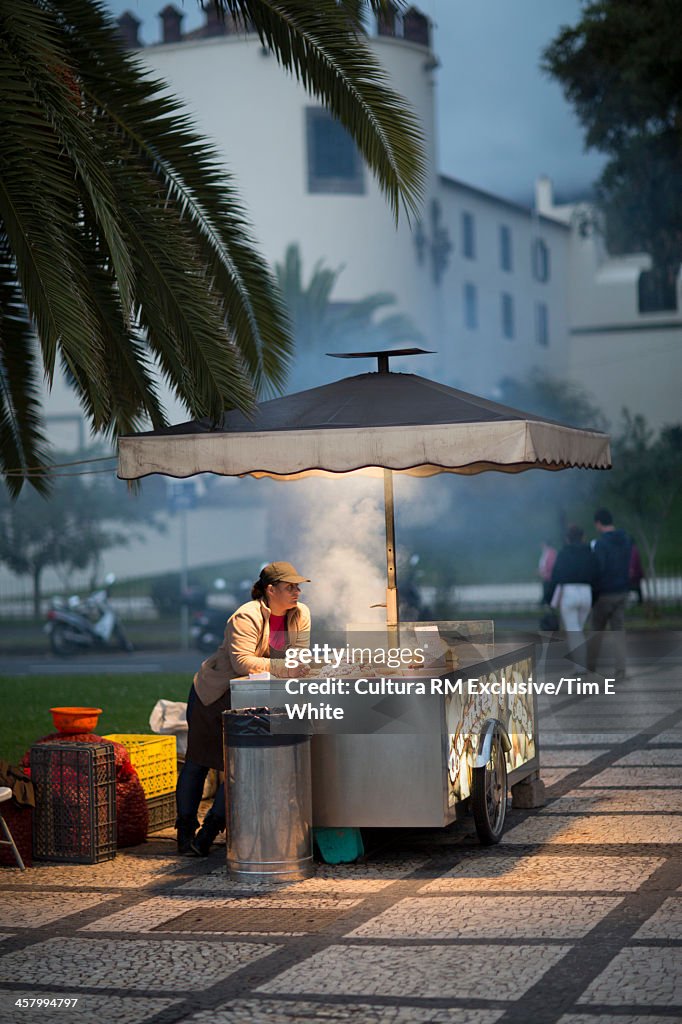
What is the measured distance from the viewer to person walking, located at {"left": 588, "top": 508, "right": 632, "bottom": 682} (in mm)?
15711

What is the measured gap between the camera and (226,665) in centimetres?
801

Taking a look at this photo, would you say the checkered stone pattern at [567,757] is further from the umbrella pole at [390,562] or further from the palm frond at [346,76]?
the palm frond at [346,76]

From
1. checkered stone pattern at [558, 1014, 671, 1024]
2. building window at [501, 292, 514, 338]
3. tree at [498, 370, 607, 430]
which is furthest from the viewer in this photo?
building window at [501, 292, 514, 338]

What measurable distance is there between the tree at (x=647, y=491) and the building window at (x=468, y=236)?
18.9m

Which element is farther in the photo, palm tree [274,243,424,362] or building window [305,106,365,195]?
building window [305,106,365,195]

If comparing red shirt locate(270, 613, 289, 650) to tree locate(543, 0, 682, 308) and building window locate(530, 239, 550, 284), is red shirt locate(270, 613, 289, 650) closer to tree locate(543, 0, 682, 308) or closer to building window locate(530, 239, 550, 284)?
tree locate(543, 0, 682, 308)

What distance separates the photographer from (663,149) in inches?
1226

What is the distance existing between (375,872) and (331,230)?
40.1m

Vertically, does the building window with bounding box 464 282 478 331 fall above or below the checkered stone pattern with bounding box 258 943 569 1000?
above

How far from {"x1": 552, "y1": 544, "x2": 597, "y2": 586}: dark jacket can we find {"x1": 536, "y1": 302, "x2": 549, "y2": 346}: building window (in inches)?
1465

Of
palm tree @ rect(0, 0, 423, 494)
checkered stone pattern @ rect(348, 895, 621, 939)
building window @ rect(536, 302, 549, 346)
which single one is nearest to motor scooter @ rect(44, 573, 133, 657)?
palm tree @ rect(0, 0, 423, 494)

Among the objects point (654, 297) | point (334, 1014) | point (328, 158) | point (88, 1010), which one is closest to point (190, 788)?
point (88, 1010)

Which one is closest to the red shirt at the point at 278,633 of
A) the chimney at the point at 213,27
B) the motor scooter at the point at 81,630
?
the motor scooter at the point at 81,630

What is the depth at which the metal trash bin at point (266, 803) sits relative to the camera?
23.8ft
